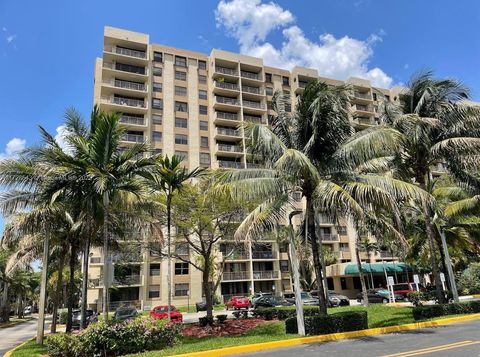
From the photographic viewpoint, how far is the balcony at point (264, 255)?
→ 5478 centimetres

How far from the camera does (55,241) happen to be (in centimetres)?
2130

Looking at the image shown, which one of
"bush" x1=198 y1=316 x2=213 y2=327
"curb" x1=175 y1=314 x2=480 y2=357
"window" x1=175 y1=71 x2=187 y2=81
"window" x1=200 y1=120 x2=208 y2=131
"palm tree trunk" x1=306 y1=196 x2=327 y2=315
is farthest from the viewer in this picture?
"window" x1=175 y1=71 x2=187 y2=81

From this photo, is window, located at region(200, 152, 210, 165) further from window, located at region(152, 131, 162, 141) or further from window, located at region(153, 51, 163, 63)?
window, located at region(153, 51, 163, 63)

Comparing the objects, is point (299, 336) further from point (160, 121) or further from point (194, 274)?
point (160, 121)

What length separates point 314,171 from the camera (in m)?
13.7

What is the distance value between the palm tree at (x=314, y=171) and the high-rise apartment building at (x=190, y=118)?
3394 centimetres

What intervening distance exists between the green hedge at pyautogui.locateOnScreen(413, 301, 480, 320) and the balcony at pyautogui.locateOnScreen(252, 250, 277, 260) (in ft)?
124

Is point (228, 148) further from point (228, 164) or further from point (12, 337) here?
point (12, 337)

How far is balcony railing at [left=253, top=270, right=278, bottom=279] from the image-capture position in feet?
176

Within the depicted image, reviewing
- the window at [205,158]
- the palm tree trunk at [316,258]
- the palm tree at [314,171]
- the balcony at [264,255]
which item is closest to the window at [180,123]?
the window at [205,158]

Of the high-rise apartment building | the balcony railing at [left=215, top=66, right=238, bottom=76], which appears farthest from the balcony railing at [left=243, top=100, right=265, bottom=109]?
the balcony railing at [left=215, top=66, right=238, bottom=76]

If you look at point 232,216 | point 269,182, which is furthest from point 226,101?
point 269,182

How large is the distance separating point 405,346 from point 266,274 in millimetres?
44039

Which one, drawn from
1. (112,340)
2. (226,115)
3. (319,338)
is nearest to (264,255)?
(226,115)
